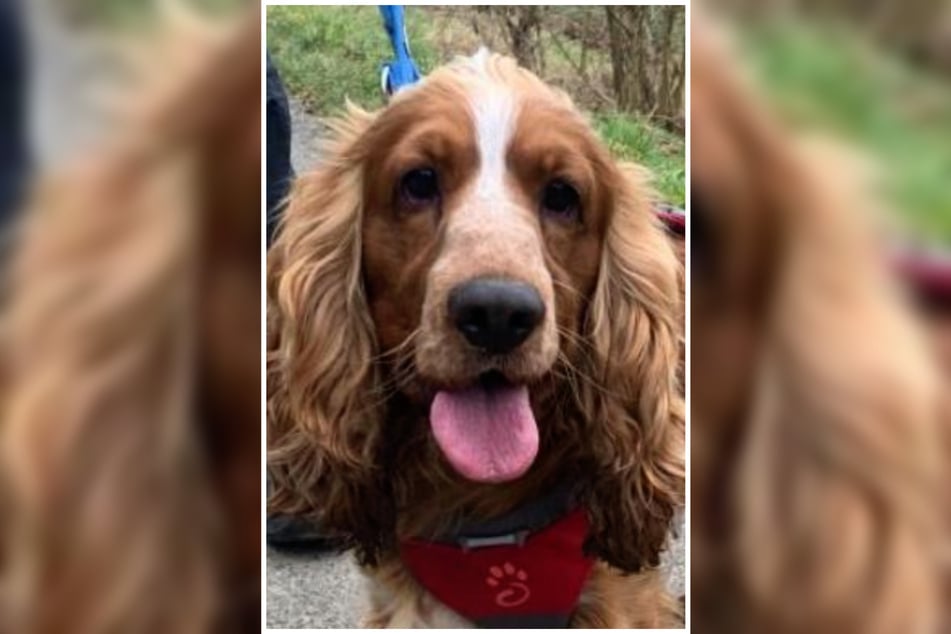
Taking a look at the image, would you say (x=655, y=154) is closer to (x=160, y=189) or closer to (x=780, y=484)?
(x=780, y=484)

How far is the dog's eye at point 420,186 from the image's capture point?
1699 millimetres

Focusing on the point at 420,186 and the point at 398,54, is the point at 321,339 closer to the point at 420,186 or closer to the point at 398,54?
the point at 420,186

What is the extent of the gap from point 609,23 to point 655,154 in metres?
0.14

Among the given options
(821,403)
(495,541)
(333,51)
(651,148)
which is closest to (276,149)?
(333,51)

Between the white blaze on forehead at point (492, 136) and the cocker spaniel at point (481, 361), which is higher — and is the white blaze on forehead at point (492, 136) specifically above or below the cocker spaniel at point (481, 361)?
above

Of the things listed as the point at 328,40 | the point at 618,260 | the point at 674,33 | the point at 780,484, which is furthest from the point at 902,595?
the point at 328,40

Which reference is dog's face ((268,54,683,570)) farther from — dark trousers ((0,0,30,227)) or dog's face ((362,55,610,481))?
dark trousers ((0,0,30,227))

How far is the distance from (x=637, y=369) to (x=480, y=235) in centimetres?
23

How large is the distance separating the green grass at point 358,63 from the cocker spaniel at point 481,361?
23mm

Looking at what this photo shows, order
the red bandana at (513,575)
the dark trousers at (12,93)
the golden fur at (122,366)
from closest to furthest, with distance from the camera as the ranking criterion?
the golden fur at (122,366) < the dark trousers at (12,93) < the red bandana at (513,575)

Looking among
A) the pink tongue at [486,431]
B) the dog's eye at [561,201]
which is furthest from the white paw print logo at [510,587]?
the dog's eye at [561,201]

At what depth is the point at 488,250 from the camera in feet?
5.49

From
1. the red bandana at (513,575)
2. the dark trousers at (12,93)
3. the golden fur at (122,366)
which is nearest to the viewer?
the golden fur at (122,366)

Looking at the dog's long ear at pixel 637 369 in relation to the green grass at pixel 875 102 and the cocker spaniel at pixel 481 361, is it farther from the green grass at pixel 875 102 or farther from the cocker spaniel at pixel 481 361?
the green grass at pixel 875 102
